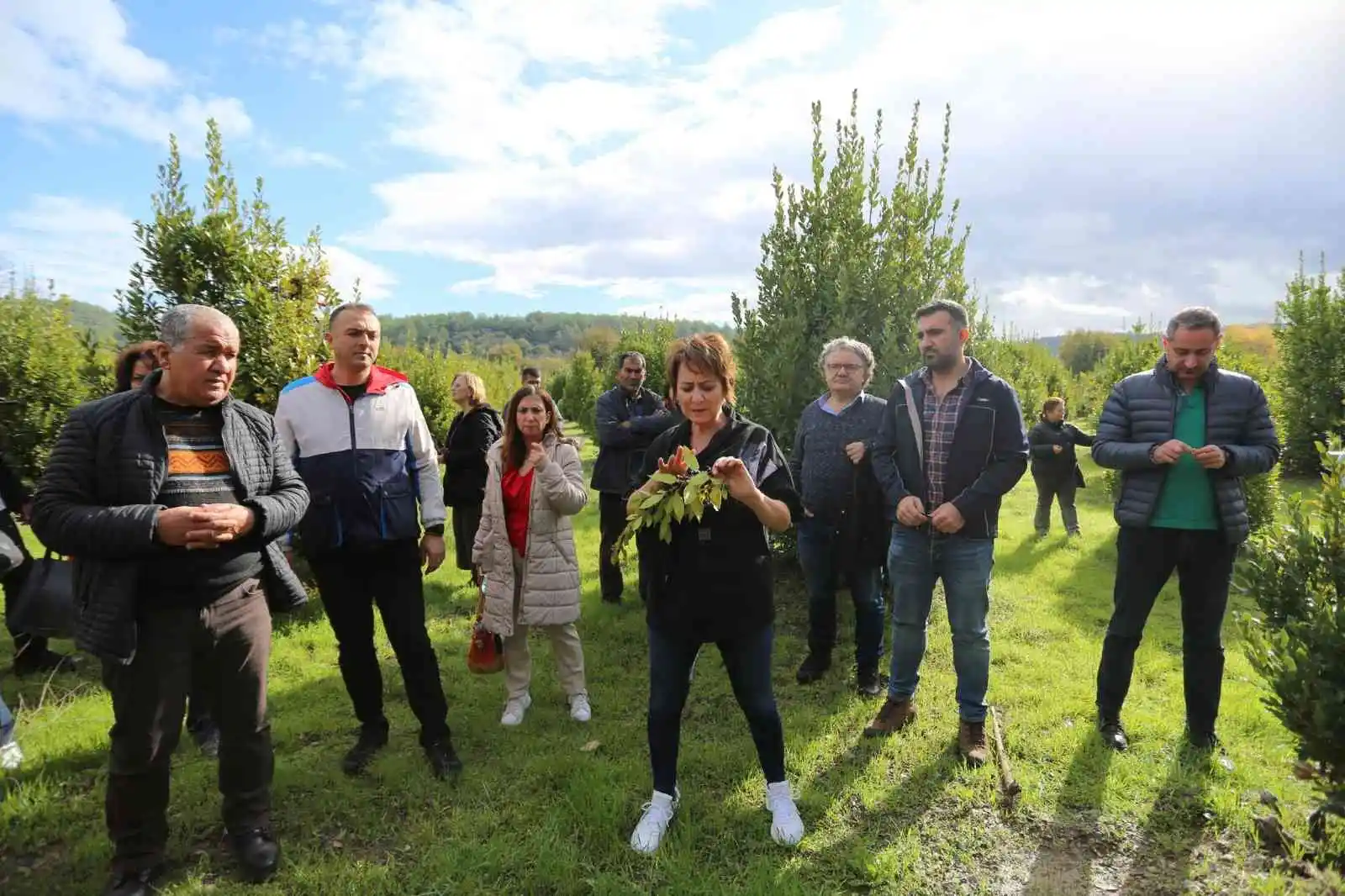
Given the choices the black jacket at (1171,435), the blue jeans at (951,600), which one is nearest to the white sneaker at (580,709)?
the blue jeans at (951,600)

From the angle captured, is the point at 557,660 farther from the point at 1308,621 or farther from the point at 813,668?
the point at 1308,621

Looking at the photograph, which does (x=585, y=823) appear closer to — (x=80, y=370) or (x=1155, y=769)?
(x=1155, y=769)

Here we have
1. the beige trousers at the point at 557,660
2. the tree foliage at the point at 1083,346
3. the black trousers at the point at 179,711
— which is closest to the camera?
the black trousers at the point at 179,711

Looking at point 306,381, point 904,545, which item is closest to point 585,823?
point 904,545

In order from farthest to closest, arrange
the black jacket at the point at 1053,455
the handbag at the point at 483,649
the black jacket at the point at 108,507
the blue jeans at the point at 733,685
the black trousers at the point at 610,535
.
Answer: the black jacket at the point at 1053,455, the black trousers at the point at 610,535, the handbag at the point at 483,649, the blue jeans at the point at 733,685, the black jacket at the point at 108,507

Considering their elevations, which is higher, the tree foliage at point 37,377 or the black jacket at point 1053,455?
the tree foliage at point 37,377

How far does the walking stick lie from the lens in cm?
351

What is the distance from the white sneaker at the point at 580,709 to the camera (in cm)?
438

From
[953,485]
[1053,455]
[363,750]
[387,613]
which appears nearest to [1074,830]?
[953,485]

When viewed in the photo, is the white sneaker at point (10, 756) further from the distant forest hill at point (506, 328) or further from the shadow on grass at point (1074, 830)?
the distant forest hill at point (506, 328)

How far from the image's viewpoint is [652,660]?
122 inches

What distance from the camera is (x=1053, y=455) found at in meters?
9.27

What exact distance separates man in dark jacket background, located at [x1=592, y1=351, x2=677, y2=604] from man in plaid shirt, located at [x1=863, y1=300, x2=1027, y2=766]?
106 inches

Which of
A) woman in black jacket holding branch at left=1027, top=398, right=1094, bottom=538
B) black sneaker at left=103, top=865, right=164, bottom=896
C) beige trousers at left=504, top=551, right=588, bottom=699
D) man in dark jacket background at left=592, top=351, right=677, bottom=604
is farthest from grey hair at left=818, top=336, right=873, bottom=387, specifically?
woman in black jacket holding branch at left=1027, top=398, right=1094, bottom=538
